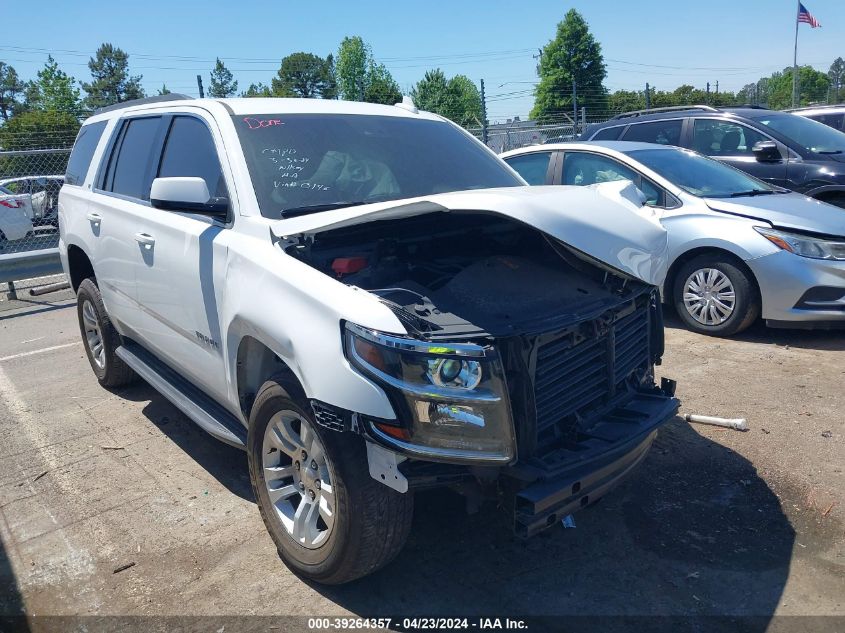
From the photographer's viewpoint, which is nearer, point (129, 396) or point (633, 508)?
point (633, 508)

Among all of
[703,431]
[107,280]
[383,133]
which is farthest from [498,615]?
[107,280]

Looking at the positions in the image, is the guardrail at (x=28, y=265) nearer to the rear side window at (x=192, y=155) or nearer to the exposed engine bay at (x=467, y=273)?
the rear side window at (x=192, y=155)

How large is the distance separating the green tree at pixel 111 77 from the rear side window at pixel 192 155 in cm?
7207

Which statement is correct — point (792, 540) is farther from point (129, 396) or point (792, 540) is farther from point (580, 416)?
point (129, 396)

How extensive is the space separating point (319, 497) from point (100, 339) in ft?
11.5

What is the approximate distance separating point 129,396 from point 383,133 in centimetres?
→ 312

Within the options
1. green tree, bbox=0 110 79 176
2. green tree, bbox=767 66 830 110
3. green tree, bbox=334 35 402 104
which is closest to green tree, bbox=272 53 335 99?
green tree, bbox=334 35 402 104

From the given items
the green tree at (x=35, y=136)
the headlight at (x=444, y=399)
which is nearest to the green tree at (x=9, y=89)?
the green tree at (x=35, y=136)

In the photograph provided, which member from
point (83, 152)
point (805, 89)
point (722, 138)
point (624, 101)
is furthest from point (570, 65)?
point (83, 152)

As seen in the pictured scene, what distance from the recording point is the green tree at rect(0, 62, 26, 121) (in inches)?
2557

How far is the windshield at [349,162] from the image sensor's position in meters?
3.41

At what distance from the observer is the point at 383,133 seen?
4016mm

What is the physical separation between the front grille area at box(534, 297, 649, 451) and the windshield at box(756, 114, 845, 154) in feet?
20.9

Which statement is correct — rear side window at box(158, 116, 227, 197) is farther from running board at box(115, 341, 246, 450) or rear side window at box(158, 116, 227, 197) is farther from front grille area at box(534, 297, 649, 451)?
front grille area at box(534, 297, 649, 451)
